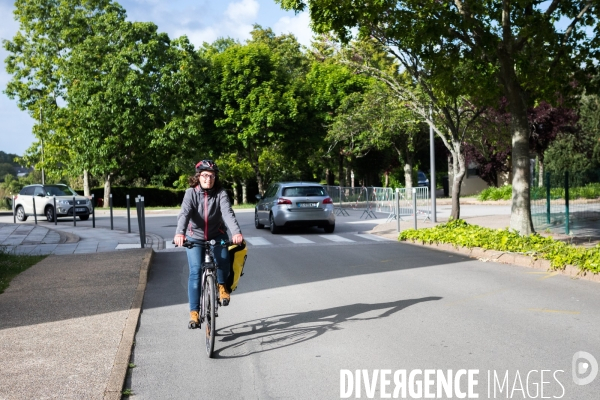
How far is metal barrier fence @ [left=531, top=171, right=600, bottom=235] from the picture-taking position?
18.1 metres

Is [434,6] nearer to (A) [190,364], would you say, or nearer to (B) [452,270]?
(B) [452,270]

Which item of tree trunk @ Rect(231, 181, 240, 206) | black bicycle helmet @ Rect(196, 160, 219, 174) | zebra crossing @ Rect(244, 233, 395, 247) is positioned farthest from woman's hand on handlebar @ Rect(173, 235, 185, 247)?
tree trunk @ Rect(231, 181, 240, 206)

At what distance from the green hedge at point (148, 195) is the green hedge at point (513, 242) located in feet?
116

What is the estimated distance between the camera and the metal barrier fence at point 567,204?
18125mm

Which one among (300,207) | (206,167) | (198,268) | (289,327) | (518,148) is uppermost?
(518,148)

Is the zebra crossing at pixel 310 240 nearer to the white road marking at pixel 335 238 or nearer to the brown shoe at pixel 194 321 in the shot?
the white road marking at pixel 335 238

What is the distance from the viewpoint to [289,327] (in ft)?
26.6

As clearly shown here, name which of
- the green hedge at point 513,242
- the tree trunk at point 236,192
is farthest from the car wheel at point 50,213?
the tree trunk at point 236,192

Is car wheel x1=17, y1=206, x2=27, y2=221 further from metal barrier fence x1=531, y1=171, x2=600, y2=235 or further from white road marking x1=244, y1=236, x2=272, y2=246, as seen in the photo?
metal barrier fence x1=531, y1=171, x2=600, y2=235

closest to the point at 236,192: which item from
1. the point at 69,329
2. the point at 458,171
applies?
the point at 458,171

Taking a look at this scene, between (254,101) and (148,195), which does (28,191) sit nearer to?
(254,101)

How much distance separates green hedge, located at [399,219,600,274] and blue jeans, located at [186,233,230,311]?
633cm

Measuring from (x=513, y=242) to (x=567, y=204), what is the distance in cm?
479

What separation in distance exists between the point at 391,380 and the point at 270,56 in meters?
40.1
